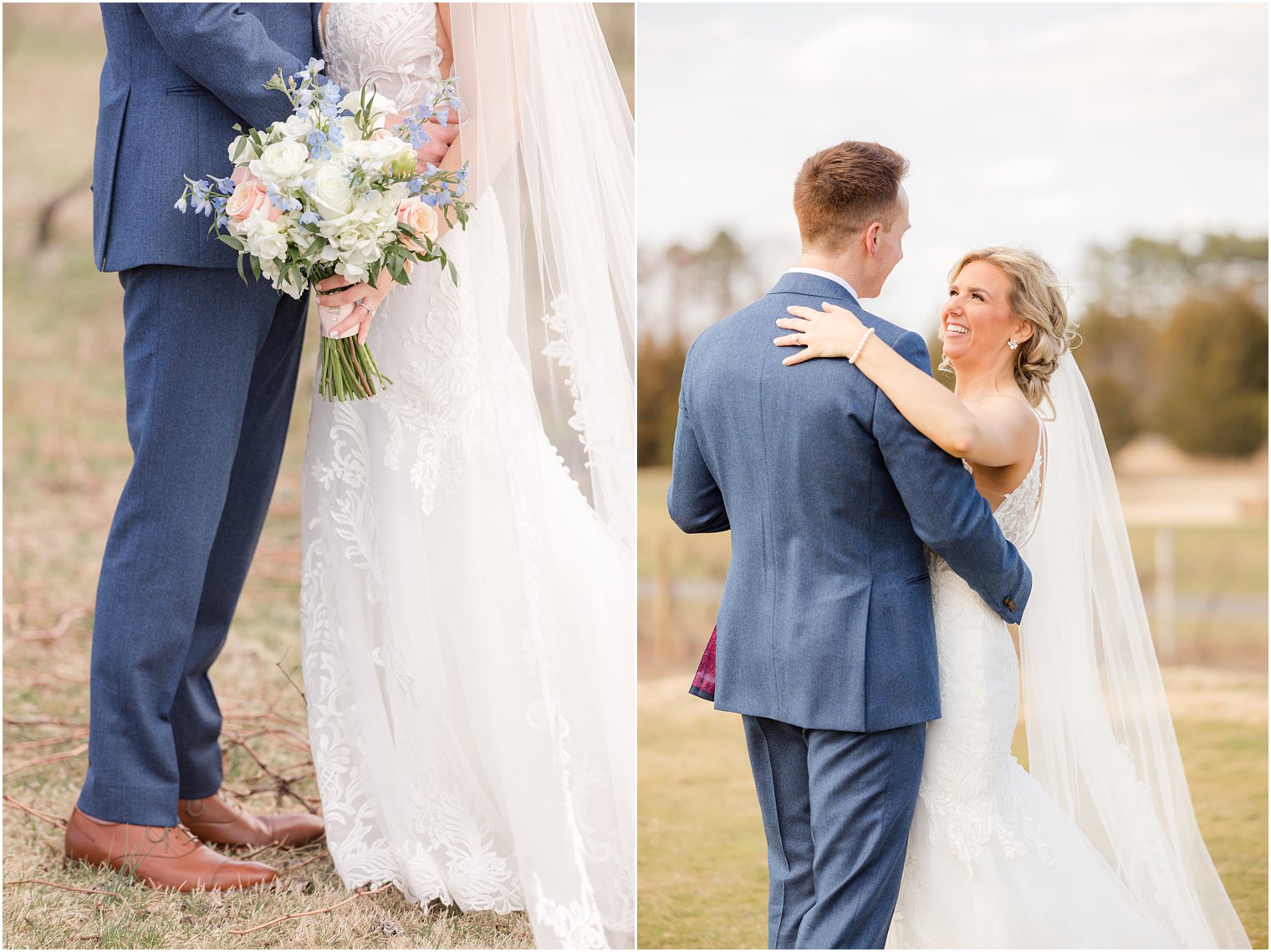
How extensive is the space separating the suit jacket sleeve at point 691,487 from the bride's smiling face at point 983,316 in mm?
631

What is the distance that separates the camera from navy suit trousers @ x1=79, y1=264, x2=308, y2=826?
9.45ft

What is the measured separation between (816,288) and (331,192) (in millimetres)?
1100

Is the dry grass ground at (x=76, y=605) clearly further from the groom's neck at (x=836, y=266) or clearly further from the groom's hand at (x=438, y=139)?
the groom's neck at (x=836, y=266)

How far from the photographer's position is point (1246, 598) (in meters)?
15.7

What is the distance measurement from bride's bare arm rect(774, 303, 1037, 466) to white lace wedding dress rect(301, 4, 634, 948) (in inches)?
39.0

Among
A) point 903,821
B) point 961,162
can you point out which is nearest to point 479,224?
point 903,821

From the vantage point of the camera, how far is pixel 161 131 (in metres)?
2.84

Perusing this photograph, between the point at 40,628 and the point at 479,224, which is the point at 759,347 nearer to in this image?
the point at 479,224

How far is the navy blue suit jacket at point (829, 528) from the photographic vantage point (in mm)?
2133

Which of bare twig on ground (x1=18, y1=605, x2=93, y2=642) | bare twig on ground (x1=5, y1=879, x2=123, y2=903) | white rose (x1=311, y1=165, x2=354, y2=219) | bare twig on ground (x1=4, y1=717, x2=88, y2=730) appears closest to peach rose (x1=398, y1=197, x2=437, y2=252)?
white rose (x1=311, y1=165, x2=354, y2=219)

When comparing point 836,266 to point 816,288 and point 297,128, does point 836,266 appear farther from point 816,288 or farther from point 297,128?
point 297,128

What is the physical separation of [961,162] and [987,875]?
49.0 feet

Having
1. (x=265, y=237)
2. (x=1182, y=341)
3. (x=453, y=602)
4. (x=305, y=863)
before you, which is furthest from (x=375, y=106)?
(x=1182, y=341)

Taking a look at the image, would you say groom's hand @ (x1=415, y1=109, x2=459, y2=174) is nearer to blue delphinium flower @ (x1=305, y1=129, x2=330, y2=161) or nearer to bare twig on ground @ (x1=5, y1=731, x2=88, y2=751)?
blue delphinium flower @ (x1=305, y1=129, x2=330, y2=161)
